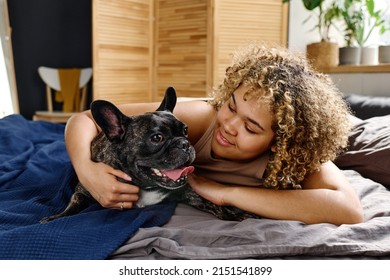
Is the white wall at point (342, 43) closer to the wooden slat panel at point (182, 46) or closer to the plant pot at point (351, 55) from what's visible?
the plant pot at point (351, 55)

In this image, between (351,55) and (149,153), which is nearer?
(149,153)

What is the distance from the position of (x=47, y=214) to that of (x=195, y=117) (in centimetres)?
61

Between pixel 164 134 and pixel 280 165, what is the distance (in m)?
0.40

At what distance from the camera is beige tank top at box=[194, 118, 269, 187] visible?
1.47 metres

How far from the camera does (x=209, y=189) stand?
53.4 inches

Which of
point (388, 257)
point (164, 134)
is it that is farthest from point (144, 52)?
point (388, 257)

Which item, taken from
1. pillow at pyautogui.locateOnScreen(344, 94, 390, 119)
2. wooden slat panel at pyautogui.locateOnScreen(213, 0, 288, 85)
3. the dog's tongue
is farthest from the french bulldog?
wooden slat panel at pyautogui.locateOnScreen(213, 0, 288, 85)

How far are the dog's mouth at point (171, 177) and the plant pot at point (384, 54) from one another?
2397 millimetres

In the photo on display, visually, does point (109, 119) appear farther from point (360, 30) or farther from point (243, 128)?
point (360, 30)

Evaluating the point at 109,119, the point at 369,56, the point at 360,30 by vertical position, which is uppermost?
the point at 360,30

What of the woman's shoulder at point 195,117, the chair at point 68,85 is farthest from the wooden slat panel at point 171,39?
the woman's shoulder at point 195,117

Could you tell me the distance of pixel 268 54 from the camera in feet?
5.03

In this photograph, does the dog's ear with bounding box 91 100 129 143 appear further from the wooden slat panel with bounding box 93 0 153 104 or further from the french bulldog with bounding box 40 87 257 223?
the wooden slat panel with bounding box 93 0 153 104

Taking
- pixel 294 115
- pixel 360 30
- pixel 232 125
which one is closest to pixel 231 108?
pixel 232 125
